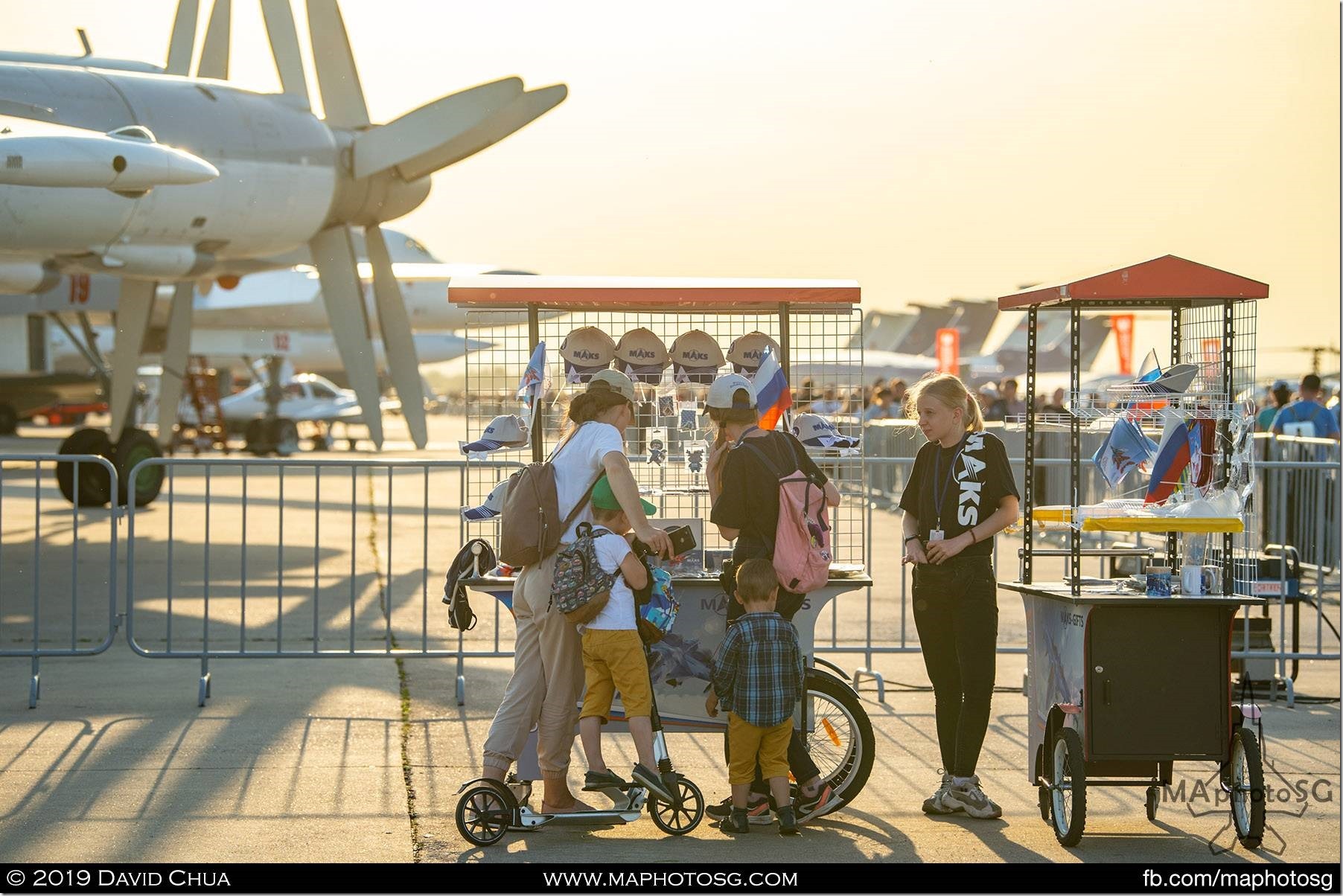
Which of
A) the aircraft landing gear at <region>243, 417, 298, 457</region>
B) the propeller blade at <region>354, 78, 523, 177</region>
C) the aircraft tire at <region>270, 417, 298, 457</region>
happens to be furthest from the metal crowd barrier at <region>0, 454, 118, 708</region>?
the aircraft tire at <region>270, 417, 298, 457</region>

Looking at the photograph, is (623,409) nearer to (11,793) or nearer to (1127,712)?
(1127,712)

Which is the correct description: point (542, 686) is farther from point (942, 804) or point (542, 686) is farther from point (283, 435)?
point (283, 435)

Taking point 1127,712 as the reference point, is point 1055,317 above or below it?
above

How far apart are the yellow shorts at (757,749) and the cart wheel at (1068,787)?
101cm

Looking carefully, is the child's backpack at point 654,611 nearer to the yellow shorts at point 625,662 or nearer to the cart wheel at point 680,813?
the yellow shorts at point 625,662

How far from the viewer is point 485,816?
507 cm

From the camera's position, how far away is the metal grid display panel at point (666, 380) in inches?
247

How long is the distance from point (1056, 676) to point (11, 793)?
165 inches

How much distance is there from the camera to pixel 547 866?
479 cm

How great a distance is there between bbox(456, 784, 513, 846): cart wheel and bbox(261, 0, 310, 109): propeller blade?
42.5 feet

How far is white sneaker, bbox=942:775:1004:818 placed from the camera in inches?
215

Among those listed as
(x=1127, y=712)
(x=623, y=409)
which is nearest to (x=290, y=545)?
(x=623, y=409)

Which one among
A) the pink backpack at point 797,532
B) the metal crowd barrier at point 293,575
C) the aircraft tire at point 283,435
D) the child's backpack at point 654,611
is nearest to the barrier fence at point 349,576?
the metal crowd barrier at point 293,575

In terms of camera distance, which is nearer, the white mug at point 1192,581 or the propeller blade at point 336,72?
the white mug at point 1192,581
